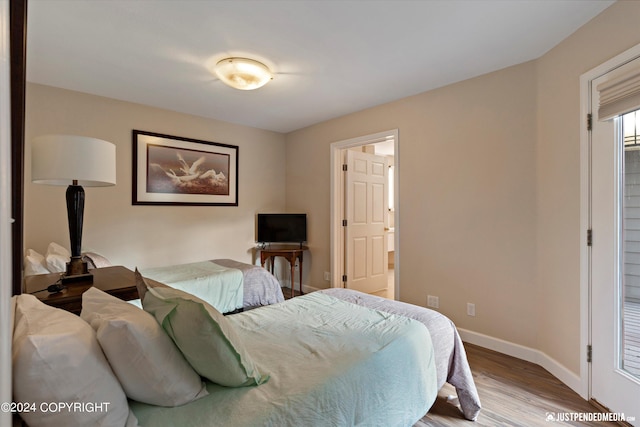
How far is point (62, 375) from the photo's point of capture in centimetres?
73

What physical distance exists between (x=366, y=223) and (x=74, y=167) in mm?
3402

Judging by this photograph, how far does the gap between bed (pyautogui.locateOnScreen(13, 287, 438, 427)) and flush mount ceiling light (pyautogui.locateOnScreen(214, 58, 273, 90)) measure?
1926 millimetres

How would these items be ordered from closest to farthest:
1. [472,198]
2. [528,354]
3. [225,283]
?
[528,354] → [472,198] → [225,283]

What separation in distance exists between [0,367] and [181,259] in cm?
352

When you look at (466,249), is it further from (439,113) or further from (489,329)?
(439,113)

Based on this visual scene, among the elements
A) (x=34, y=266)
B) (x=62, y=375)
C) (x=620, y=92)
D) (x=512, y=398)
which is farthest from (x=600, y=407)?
(x=34, y=266)

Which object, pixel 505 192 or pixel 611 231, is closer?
pixel 611 231

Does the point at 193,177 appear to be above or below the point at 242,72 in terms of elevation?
below

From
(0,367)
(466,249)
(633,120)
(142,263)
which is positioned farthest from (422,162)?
(142,263)

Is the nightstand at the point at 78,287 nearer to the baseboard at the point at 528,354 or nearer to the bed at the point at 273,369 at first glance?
the bed at the point at 273,369

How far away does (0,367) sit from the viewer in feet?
1.57

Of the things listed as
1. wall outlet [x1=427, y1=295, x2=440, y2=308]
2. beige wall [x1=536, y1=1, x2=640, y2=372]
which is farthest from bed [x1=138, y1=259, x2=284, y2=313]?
beige wall [x1=536, y1=1, x2=640, y2=372]

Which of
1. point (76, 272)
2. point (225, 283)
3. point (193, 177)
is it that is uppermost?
point (193, 177)

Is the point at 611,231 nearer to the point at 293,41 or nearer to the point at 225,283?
the point at 293,41
